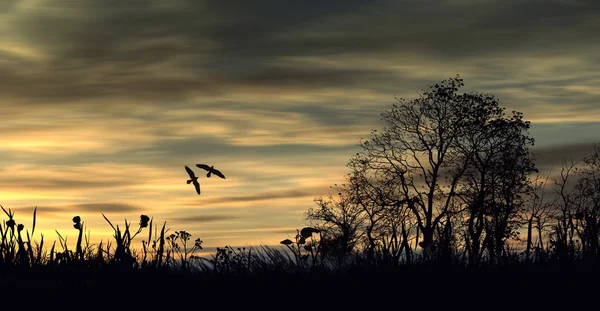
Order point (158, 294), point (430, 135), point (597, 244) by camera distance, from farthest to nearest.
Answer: point (430, 135)
point (597, 244)
point (158, 294)

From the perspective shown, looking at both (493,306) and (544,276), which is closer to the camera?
(493,306)

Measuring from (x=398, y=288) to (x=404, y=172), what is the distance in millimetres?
48796

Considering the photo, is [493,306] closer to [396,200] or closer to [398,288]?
[398,288]

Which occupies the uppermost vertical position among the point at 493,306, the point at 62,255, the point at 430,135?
the point at 430,135

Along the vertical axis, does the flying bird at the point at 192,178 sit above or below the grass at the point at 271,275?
above

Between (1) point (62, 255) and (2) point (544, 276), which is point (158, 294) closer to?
(1) point (62, 255)

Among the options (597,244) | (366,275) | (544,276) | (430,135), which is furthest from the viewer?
(430,135)

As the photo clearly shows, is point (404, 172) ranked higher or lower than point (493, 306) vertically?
higher

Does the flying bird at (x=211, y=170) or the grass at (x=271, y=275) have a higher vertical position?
the flying bird at (x=211, y=170)

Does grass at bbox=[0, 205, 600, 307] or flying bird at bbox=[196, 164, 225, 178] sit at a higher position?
flying bird at bbox=[196, 164, 225, 178]

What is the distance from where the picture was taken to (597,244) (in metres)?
13.0

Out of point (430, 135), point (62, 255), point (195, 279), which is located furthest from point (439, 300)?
point (430, 135)

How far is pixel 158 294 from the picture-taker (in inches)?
384

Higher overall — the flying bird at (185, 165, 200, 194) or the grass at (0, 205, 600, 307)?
the flying bird at (185, 165, 200, 194)
